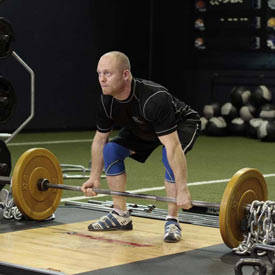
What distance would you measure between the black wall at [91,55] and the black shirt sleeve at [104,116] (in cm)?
560

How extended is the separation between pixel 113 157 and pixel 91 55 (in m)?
6.52

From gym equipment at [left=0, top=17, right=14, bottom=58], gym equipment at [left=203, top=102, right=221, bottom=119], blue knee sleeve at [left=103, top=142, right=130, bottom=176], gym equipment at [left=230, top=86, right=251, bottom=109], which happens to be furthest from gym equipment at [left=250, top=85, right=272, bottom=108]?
blue knee sleeve at [left=103, top=142, right=130, bottom=176]

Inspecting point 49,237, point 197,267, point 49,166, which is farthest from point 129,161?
point 197,267

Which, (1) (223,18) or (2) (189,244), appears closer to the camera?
(2) (189,244)

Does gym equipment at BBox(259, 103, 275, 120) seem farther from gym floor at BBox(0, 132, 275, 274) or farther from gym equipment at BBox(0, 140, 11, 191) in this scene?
gym equipment at BBox(0, 140, 11, 191)

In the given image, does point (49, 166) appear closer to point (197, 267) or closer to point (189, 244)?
point (189, 244)

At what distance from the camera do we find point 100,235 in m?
3.61

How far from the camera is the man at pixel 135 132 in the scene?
11.0 ft

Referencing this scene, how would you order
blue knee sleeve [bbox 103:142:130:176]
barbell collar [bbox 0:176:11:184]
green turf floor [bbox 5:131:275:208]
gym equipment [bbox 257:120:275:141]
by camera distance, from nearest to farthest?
blue knee sleeve [bbox 103:142:130:176] < barbell collar [bbox 0:176:11:184] < green turf floor [bbox 5:131:275:208] < gym equipment [bbox 257:120:275:141]

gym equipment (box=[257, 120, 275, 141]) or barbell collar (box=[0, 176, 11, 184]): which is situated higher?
barbell collar (box=[0, 176, 11, 184])

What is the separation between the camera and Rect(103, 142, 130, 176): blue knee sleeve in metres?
3.70

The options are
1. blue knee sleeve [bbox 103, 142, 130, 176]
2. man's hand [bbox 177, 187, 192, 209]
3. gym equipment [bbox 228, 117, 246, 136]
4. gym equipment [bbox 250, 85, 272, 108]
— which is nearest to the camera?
man's hand [bbox 177, 187, 192, 209]

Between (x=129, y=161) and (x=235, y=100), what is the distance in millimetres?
2932

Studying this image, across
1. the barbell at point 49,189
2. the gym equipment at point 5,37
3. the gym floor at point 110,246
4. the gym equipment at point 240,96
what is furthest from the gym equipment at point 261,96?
the barbell at point 49,189
